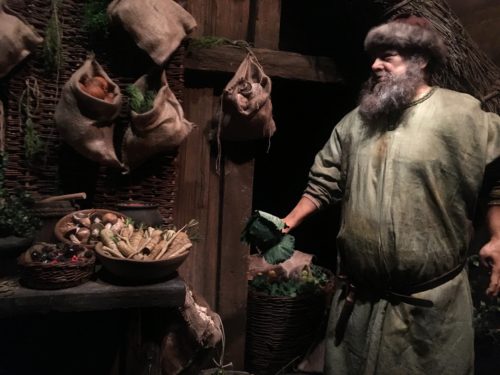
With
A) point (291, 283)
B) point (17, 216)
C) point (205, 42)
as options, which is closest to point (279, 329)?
point (291, 283)

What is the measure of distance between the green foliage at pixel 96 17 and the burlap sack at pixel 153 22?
7 centimetres

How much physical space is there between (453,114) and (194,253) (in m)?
1.92

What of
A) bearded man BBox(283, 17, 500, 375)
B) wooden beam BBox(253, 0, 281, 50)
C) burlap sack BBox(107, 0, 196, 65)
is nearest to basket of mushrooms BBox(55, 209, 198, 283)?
bearded man BBox(283, 17, 500, 375)

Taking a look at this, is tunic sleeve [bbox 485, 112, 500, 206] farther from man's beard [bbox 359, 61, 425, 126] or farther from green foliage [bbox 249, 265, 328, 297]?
green foliage [bbox 249, 265, 328, 297]

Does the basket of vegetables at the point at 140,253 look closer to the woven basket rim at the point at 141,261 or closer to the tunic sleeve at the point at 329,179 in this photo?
the woven basket rim at the point at 141,261

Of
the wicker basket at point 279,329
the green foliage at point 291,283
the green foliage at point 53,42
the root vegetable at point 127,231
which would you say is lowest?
the wicker basket at point 279,329

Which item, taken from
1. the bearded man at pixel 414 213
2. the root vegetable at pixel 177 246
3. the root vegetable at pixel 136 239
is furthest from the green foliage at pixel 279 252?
the root vegetable at pixel 136 239

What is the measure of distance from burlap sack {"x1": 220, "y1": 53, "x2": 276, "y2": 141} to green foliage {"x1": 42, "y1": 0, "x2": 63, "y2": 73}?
100 centimetres

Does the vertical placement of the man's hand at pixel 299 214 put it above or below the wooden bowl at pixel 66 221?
above

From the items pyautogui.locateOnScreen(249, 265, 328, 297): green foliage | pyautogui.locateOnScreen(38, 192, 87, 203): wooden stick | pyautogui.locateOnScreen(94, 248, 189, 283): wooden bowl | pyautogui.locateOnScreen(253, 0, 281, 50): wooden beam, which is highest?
pyautogui.locateOnScreen(253, 0, 281, 50): wooden beam

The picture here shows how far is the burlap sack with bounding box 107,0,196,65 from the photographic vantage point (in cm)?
276

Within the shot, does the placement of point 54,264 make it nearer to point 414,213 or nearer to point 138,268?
point 138,268

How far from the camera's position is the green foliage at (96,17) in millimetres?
2832

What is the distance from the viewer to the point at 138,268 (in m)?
2.21
